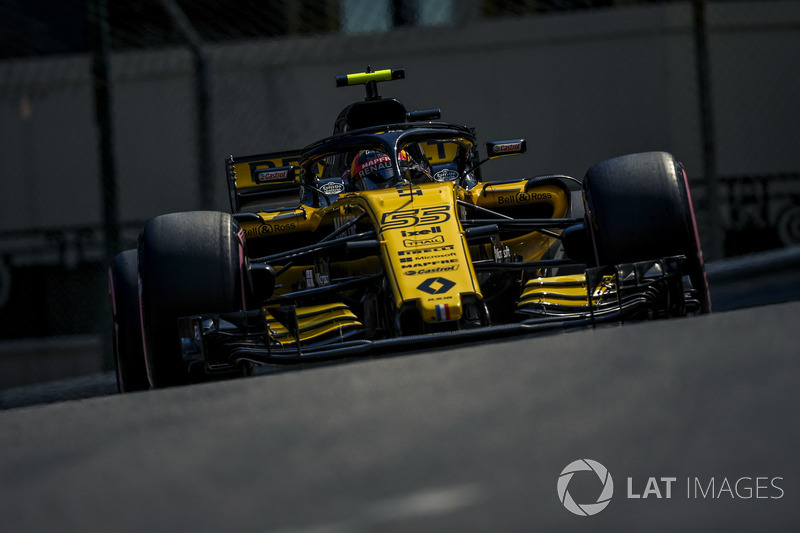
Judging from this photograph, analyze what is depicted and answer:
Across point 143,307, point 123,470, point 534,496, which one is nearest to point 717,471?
point 534,496

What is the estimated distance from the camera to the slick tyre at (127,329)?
150 inches

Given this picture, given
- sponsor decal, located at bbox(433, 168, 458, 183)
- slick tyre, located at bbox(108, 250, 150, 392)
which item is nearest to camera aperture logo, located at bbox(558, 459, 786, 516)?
slick tyre, located at bbox(108, 250, 150, 392)

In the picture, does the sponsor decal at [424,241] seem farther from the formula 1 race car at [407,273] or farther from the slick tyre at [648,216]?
the slick tyre at [648,216]

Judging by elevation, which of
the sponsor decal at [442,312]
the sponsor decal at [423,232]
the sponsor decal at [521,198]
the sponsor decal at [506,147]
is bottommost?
the sponsor decal at [442,312]

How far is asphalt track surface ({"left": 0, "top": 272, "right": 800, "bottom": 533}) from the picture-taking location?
1.25 meters

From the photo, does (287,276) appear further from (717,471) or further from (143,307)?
(717,471)

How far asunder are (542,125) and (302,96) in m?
1.73

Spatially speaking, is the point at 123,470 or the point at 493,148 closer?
the point at 123,470

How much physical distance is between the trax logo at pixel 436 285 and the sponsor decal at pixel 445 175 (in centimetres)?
157

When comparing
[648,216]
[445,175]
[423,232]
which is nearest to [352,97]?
[445,175]

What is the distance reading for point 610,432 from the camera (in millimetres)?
1413

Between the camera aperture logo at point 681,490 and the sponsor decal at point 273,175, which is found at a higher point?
the sponsor decal at point 273,175

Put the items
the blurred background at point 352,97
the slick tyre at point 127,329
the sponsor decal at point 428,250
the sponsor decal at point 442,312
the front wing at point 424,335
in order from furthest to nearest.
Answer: the blurred background at point 352,97, the slick tyre at point 127,329, the sponsor decal at point 428,250, the sponsor decal at point 442,312, the front wing at point 424,335

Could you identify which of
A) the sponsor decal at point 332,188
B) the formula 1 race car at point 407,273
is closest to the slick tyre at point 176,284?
the formula 1 race car at point 407,273
